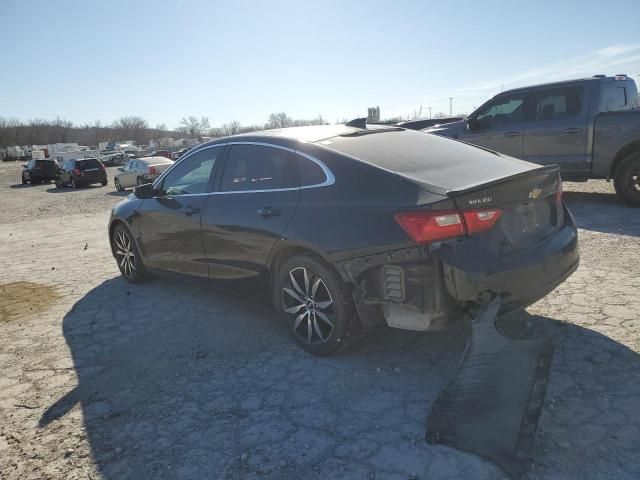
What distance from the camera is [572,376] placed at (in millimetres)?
3125

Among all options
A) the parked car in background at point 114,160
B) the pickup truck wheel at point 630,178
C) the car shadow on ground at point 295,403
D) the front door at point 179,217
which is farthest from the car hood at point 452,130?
the parked car in background at point 114,160

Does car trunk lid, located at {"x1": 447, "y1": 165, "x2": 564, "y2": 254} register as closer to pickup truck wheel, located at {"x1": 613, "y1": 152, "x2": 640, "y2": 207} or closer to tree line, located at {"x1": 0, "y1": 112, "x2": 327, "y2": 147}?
pickup truck wheel, located at {"x1": 613, "y1": 152, "x2": 640, "y2": 207}

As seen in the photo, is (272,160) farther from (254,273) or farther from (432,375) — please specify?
(432,375)

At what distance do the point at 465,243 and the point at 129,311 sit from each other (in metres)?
3.53

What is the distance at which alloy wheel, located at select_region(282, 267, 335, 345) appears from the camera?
3553 millimetres

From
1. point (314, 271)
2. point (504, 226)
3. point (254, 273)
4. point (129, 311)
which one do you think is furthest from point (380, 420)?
point (129, 311)

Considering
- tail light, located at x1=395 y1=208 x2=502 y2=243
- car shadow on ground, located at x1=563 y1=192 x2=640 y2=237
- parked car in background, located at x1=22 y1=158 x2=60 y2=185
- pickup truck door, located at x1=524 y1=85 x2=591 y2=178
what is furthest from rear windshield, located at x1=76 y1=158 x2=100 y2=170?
tail light, located at x1=395 y1=208 x2=502 y2=243

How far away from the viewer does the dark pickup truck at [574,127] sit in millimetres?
7934

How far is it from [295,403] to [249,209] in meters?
1.60

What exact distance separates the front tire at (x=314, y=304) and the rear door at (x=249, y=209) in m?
0.29

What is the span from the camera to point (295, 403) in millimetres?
3123

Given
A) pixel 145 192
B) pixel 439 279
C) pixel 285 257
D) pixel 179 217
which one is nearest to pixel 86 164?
pixel 145 192

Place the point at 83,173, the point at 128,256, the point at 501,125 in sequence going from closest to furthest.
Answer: the point at 128,256
the point at 501,125
the point at 83,173

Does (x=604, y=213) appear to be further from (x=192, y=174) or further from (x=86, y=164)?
(x=86, y=164)
